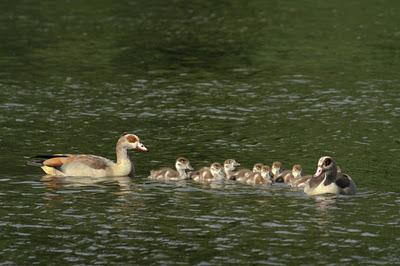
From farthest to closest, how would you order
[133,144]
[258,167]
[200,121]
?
1. [200,121]
2. [133,144]
3. [258,167]

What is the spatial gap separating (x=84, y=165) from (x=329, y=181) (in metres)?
6.05

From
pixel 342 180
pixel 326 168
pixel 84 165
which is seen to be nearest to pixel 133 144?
pixel 84 165

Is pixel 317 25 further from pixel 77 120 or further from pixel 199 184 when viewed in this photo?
pixel 199 184

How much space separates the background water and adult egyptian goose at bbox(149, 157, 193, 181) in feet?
0.88

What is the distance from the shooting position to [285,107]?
37000 mm

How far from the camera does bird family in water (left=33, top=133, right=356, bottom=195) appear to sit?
86.3ft

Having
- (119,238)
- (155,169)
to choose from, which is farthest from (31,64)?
(119,238)

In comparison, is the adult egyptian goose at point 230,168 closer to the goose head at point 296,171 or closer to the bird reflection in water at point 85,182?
the goose head at point 296,171

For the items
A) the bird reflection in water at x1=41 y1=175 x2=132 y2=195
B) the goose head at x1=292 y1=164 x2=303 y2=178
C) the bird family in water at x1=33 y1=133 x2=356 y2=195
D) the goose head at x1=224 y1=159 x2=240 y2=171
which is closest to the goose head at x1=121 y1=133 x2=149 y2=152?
the bird family in water at x1=33 y1=133 x2=356 y2=195

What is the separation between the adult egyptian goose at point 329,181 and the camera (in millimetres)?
26203

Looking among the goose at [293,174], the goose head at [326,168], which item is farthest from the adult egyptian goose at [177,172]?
the goose head at [326,168]

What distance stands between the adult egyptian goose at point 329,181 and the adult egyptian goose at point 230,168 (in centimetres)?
245

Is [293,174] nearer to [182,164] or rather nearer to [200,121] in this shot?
[182,164]

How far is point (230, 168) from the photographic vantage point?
2844 centimetres
